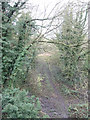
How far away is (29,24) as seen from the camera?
5.57m

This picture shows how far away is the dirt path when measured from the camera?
524 cm

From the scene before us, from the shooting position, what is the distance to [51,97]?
692cm

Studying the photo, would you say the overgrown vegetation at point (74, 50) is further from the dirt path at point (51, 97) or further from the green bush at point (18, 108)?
the green bush at point (18, 108)

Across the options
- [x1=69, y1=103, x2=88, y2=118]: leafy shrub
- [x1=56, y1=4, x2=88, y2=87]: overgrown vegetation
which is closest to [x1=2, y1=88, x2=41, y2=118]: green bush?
[x1=69, y1=103, x2=88, y2=118]: leafy shrub

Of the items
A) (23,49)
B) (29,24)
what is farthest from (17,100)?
(29,24)

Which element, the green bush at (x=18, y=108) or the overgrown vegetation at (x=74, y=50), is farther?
the overgrown vegetation at (x=74, y=50)

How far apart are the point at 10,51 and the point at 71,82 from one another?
6.06 meters

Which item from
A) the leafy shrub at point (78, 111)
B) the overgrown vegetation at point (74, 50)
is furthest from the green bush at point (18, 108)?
the overgrown vegetation at point (74, 50)

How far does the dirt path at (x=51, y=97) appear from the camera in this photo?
5.24 meters

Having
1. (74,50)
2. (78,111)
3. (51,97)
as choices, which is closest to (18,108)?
(78,111)

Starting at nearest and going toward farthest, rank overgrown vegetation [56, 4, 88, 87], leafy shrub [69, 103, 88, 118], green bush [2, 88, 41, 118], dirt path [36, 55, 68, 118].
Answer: green bush [2, 88, 41, 118], dirt path [36, 55, 68, 118], leafy shrub [69, 103, 88, 118], overgrown vegetation [56, 4, 88, 87]

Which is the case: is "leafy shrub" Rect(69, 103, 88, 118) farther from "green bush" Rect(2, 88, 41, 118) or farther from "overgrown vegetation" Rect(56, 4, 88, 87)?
"green bush" Rect(2, 88, 41, 118)

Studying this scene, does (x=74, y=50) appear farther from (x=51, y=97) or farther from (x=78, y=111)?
(x=78, y=111)

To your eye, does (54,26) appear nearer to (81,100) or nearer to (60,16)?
(60,16)
